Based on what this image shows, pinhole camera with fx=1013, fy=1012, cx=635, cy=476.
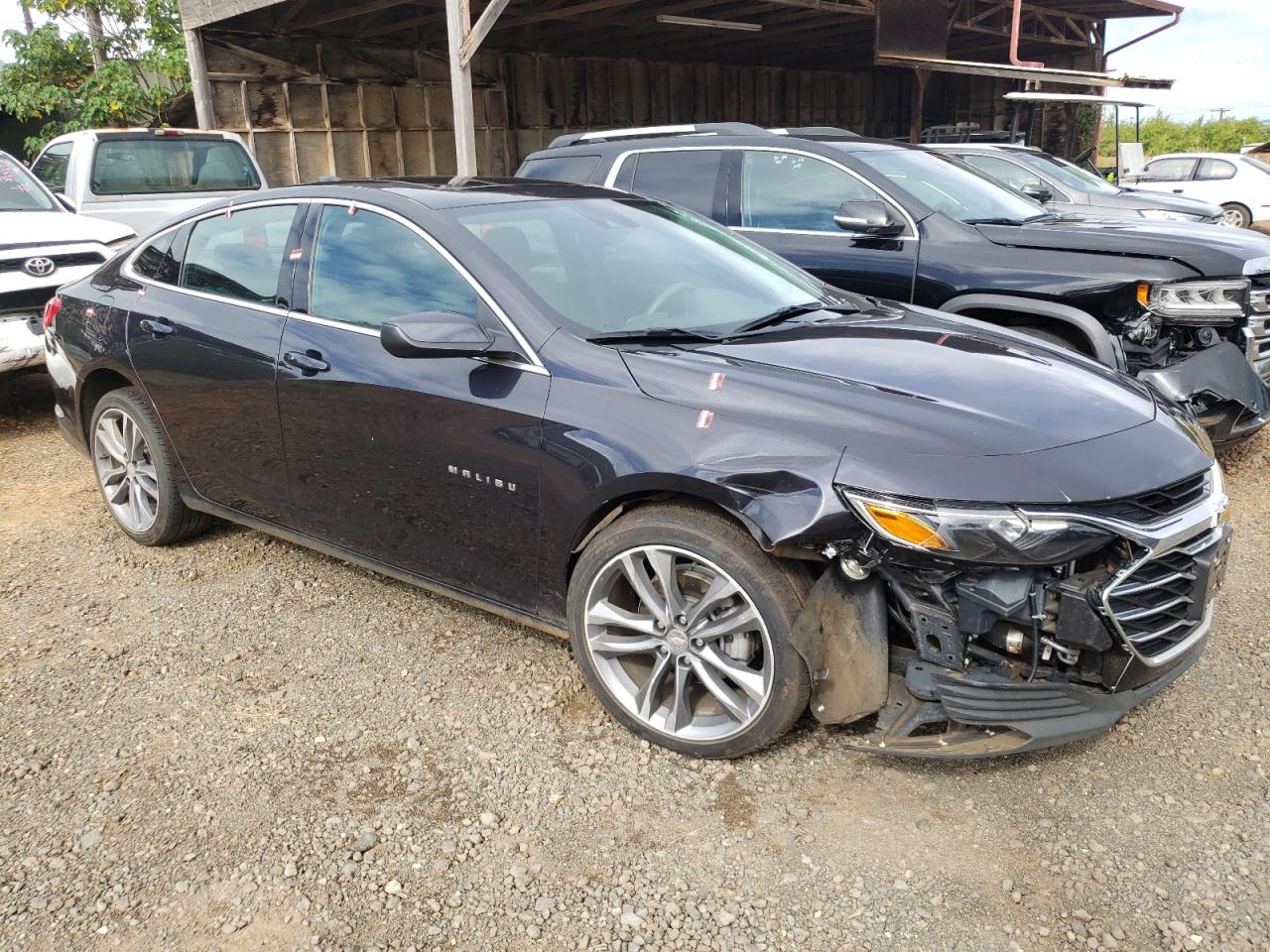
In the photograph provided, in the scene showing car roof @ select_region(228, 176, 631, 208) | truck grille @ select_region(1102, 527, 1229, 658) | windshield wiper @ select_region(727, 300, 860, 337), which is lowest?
truck grille @ select_region(1102, 527, 1229, 658)

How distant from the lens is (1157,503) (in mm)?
2598

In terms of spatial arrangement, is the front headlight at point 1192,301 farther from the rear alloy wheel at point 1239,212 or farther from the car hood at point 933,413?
the rear alloy wheel at point 1239,212

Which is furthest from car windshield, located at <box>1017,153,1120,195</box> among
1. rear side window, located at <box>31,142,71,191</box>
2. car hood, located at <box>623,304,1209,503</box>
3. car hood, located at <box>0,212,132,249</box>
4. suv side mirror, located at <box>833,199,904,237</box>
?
rear side window, located at <box>31,142,71,191</box>

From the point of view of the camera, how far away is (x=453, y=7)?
33.4 feet

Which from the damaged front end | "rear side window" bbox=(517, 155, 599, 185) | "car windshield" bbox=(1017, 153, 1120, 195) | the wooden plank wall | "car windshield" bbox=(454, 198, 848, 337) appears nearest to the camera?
the damaged front end

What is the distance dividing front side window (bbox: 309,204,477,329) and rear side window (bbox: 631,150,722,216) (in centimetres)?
306

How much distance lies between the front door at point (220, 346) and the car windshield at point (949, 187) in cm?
361

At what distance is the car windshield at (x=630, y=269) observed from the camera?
327 cm

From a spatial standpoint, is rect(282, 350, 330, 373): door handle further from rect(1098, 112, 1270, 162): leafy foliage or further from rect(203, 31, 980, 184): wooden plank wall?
rect(1098, 112, 1270, 162): leafy foliage

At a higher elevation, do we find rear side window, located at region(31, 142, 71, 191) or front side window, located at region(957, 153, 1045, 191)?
rear side window, located at region(31, 142, 71, 191)

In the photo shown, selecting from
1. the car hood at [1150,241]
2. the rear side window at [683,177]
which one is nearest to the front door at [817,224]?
the rear side window at [683,177]

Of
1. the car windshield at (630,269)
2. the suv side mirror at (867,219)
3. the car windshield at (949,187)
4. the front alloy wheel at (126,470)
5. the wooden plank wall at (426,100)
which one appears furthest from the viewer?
the wooden plank wall at (426,100)

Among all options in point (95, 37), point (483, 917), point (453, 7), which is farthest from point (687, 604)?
point (95, 37)

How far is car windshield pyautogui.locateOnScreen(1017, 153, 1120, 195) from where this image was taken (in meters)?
11.0
